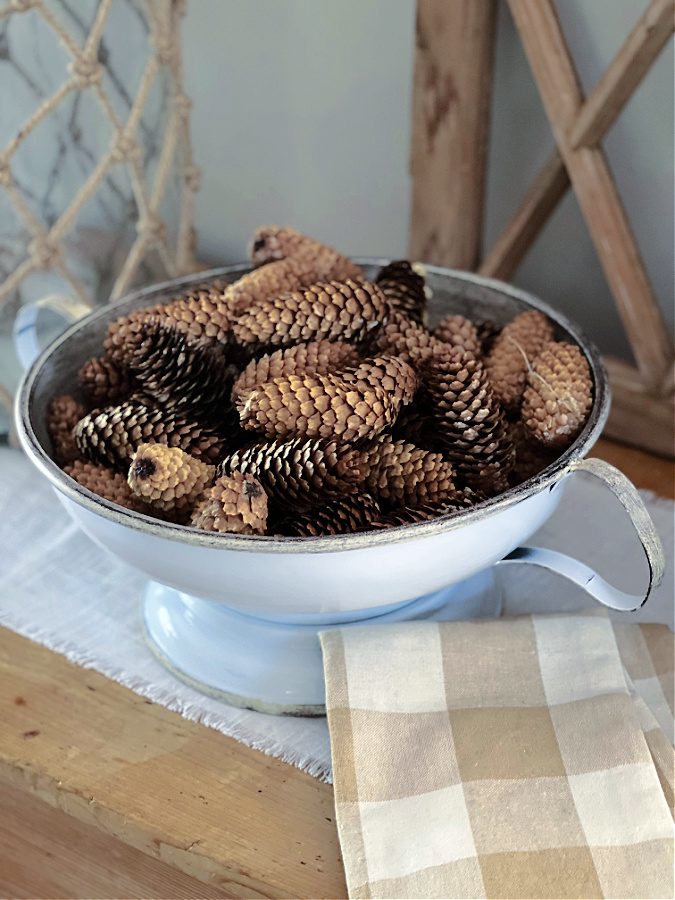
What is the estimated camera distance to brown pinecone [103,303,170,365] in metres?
0.46

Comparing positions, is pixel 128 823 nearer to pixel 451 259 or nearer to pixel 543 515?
pixel 543 515

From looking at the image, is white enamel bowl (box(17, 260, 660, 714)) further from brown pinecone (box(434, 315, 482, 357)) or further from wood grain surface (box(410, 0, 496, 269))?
wood grain surface (box(410, 0, 496, 269))

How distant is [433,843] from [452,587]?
0.15 meters

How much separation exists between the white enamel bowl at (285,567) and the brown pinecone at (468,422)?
27 mm

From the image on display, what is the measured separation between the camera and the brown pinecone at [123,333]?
46 cm

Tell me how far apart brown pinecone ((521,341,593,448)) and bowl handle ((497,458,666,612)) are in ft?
0.12

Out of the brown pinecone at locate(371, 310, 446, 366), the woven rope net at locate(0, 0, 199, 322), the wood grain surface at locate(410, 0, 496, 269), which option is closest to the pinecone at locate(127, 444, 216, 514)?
the brown pinecone at locate(371, 310, 446, 366)

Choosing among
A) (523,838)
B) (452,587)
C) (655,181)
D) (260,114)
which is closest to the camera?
(523,838)

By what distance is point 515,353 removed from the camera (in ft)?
1.61

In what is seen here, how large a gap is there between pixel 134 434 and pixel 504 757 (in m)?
0.21

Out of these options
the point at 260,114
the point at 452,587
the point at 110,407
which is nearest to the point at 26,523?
the point at 110,407

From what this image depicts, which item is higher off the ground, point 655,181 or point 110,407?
point 110,407

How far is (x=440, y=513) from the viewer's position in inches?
16.2

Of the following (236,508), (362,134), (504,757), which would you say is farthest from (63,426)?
(362,134)
